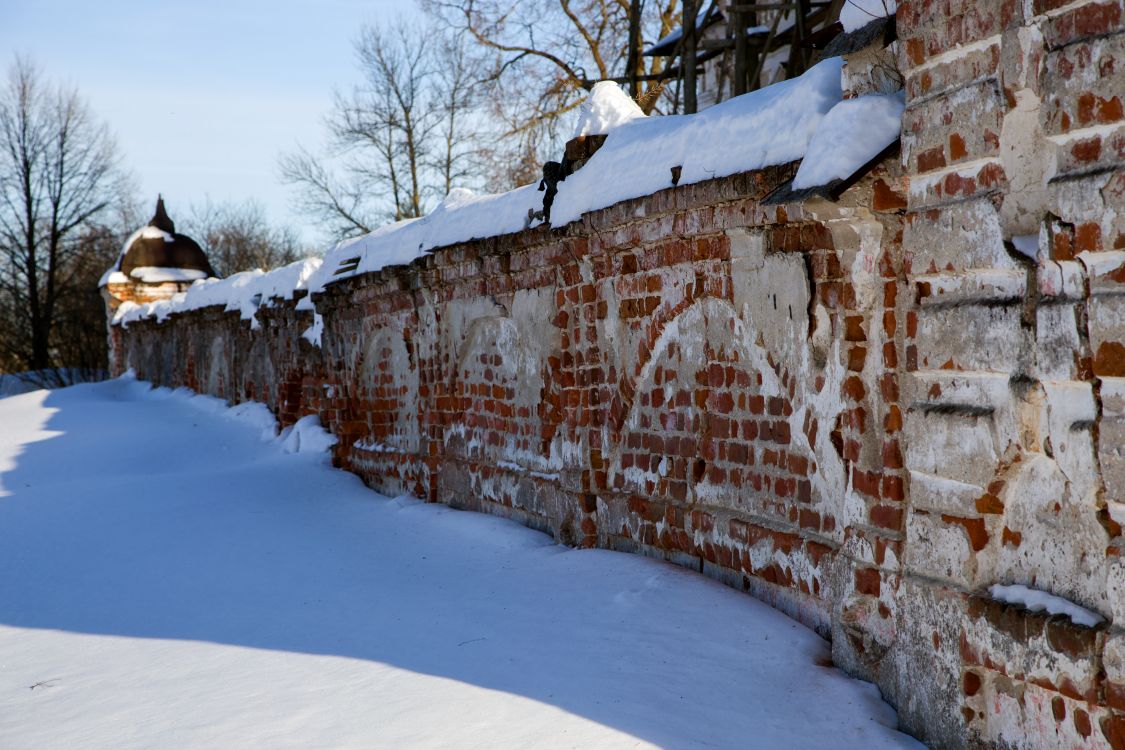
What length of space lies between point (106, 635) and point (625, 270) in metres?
3.04

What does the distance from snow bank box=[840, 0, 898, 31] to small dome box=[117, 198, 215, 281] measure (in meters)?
23.3

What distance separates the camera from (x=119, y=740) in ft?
11.5

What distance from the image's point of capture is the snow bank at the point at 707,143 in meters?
4.01

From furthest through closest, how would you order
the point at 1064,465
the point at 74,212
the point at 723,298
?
the point at 74,212, the point at 723,298, the point at 1064,465

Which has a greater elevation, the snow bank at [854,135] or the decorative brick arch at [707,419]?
the snow bank at [854,135]

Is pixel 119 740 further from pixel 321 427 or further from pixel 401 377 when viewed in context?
pixel 321 427

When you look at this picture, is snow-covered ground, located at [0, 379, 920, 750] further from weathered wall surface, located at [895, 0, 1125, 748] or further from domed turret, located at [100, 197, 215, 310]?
domed turret, located at [100, 197, 215, 310]

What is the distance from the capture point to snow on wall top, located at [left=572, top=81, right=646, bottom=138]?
5953mm

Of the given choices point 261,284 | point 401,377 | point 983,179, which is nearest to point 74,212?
point 261,284

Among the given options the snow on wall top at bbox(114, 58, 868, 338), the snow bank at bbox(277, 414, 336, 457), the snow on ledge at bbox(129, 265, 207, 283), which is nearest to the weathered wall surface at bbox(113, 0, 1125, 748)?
the snow on wall top at bbox(114, 58, 868, 338)

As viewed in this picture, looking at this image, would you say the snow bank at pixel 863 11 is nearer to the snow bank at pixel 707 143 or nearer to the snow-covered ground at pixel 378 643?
the snow bank at pixel 707 143

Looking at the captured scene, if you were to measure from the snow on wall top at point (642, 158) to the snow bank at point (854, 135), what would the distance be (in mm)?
276

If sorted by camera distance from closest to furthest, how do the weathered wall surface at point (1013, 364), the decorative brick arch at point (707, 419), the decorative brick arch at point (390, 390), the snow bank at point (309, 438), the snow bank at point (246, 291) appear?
the weathered wall surface at point (1013, 364), the decorative brick arch at point (707, 419), the decorative brick arch at point (390, 390), the snow bank at point (309, 438), the snow bank at point (246, 291)

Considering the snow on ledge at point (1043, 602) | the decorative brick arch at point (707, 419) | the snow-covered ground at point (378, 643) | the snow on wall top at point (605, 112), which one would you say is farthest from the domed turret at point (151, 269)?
the snow on ledge at point (1043, 602)
